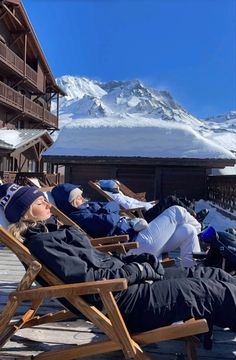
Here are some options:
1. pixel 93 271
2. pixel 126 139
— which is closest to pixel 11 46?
pixel 126 139

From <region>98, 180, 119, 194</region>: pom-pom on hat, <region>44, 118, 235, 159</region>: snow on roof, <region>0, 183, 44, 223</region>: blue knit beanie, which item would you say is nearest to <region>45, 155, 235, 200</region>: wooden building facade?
<region>44, 118, 235, 159</region>: snow on roof

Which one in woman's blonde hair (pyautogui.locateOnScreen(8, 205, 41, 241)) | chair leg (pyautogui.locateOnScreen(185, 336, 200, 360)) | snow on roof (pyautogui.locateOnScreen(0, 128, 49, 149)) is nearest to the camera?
chair leg (pyautogui.locateOnScreen(185, 336, 200, 360))

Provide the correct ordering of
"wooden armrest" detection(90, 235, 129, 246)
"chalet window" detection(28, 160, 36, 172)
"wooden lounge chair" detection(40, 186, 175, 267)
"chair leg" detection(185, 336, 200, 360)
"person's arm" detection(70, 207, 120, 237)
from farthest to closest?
1. "chalet window" detection(28, 160, 36, 172)
2. "person's arm" detection(70, 207, 120, 237)
3. "wooden armrest" detection(90, 235, 129, 246)
4. "wooden lounge chair" detection(40, 186, 175, 267)
5. "chair leg" detection(185, 336, 200, 360)

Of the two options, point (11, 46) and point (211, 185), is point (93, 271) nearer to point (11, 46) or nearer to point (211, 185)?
point (211, 185)

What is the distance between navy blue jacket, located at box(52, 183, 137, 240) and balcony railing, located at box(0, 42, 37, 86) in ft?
58.1

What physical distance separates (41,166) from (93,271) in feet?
77.8

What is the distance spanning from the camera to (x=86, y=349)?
207cm

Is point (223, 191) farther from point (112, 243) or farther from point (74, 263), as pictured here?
point (74, 263)

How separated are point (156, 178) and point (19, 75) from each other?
13685mm

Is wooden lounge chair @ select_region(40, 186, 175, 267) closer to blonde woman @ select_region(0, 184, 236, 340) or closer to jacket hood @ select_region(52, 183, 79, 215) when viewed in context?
jacket hood @ select_region(52, 183, 79, 215)

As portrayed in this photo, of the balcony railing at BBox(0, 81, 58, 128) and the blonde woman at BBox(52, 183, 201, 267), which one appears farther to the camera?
the balcony railing at BBox(0, 81, 58, 128)

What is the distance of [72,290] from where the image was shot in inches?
76.9

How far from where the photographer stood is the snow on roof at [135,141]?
42.0 ft

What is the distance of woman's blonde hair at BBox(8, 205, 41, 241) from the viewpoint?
2.31 m
